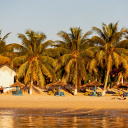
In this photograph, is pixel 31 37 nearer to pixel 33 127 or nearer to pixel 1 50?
pixel 1 50

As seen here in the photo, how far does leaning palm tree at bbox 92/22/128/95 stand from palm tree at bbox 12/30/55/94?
6738 millimetres

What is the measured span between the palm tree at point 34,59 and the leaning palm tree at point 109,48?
22.1ft

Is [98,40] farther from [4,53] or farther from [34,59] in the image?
[4,53]

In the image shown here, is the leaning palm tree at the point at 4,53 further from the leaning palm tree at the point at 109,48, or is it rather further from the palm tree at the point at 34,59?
the leaning palm tree at the point at 109,48

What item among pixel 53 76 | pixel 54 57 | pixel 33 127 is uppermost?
pixel 54 57

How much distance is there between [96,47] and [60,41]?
5.39m

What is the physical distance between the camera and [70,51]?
45.9 metres

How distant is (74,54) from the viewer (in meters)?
45.6

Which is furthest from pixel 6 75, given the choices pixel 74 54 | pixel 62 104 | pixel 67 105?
pixel 67 105

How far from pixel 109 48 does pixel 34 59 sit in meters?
10.9

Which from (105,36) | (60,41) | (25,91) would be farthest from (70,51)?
(25,91)

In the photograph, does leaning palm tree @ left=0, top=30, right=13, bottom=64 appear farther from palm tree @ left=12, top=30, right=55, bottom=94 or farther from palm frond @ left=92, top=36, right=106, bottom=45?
palm frond @ left=92, top=36, right=106, bottom=45

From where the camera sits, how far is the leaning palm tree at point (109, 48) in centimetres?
4428

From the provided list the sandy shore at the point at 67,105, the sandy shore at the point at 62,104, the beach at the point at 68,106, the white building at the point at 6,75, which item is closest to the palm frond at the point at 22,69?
the white building at the point at 6,75
